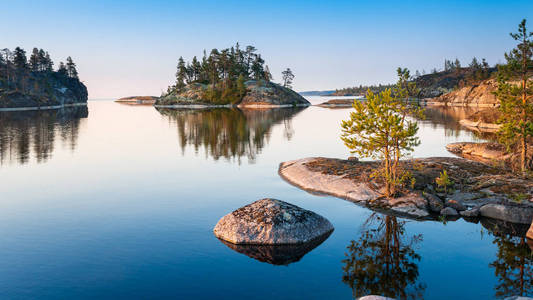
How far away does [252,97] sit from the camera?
580 feet

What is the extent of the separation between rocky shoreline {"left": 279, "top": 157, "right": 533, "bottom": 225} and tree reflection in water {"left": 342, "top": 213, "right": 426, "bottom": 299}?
9.18ft

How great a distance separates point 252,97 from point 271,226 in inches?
6389

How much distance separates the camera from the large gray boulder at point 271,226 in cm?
1703

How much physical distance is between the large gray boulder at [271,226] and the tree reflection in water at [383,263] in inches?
81.8

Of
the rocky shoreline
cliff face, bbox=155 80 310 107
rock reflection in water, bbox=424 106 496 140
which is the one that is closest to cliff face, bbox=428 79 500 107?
rock reflection in water, bbox=424 106 496 140

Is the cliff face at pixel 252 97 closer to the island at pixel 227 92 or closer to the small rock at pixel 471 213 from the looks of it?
the island at pixel 227 92

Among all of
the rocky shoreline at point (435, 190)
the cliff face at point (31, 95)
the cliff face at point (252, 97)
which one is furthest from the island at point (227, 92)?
the rocky shoreline at point (435, 190)

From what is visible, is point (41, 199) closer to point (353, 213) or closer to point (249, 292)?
point (249, 292)

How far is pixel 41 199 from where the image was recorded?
2508 centimetres

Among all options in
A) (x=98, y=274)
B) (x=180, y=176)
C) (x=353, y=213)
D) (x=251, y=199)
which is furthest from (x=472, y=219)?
(x=180, y=176)

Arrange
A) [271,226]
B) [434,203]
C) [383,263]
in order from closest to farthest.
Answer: [383,263]
[271,226]
[434,203]

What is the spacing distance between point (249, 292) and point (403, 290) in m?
5.54

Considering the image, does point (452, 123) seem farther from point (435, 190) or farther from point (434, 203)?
point (434, 203)

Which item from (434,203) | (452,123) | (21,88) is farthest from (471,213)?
(21,88)
